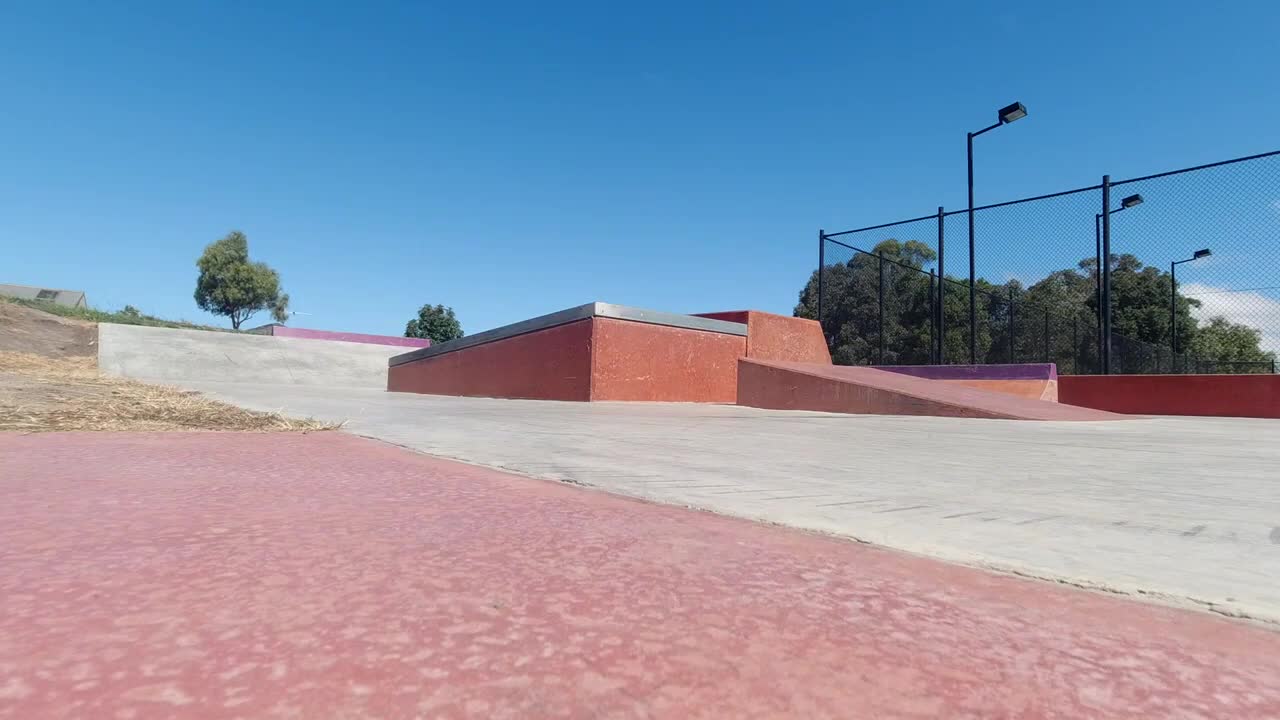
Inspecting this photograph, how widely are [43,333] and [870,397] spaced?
27358mm

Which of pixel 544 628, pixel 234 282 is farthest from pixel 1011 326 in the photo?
pixel 234 282

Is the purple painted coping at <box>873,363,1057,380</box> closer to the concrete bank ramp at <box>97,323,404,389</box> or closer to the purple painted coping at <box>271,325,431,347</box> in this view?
the concrete bank ramp at <box>97,323,404,389</box>

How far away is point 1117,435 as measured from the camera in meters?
5.86

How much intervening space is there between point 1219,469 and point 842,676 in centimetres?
400

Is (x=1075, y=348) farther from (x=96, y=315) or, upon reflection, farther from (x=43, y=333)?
(x=96, y=315)

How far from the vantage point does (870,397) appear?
27.9ft

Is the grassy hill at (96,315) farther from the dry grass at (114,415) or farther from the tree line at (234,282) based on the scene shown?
the dry grass at (114,415)

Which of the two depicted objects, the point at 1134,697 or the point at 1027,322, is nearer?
the point at 1134,697

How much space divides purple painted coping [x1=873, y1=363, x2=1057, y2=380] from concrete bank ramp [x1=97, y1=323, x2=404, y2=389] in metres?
20.6

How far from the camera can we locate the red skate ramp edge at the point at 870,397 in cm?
779

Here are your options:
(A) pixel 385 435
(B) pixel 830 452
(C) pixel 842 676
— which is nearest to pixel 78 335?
(A) pixel 385 435

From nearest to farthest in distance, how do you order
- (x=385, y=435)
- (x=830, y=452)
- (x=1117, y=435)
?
1. (x=830, y=452)
2. (x=385, y=435)
3. (x=1117, y=435)

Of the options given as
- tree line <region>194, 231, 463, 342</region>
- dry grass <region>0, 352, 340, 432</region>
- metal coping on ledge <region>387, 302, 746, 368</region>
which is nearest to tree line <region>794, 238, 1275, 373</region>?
metal coping on ledge <region>387, 302, 746, 368</region>

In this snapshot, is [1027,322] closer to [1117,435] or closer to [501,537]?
[1117,435]
